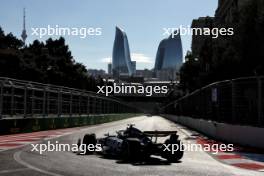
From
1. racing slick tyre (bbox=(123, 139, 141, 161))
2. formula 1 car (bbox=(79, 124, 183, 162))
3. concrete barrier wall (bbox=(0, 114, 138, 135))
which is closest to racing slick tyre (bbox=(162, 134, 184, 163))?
formula 1 car (bbox=(79, 124, 183, 162))

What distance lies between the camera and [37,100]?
1103 inches

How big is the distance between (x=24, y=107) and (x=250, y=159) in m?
14.6

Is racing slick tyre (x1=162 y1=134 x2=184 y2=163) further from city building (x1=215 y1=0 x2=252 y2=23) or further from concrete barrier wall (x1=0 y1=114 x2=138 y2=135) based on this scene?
city building (x1=215 y1=0 x2=252 y2=23)

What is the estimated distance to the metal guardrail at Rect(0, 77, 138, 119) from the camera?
23.7m

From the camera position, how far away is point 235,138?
796 inches

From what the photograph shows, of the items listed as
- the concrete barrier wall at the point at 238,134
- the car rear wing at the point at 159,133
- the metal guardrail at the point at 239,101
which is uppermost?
the metal guardrail at the point at 239,101

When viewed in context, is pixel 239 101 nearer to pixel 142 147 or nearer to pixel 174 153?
pixel 174 153

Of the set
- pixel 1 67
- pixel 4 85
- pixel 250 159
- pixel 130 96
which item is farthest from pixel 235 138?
pixel 130 96

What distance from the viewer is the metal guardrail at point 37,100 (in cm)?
2372

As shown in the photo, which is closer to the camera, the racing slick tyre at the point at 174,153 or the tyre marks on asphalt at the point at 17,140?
the racing slick tyre at the point at 174,153

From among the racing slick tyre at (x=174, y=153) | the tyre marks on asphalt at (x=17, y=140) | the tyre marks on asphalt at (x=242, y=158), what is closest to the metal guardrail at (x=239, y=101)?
the tyre marks on asphalt at (x=242, y=158)

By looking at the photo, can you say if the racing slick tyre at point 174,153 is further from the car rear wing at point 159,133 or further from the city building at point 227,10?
the city building at point 227,10

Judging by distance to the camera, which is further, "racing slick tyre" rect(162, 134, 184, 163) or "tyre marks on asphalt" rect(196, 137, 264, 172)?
"racing slick tyre" rect(162, 134, 184, 163)

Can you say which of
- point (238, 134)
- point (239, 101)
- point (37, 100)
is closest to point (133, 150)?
point (239, 101)
